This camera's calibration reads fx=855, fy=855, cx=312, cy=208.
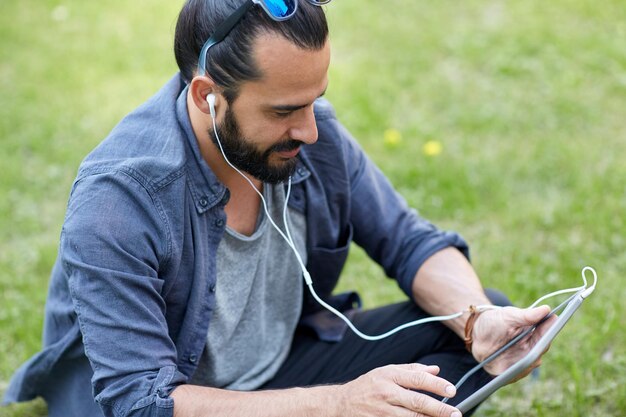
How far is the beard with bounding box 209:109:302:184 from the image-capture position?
2104 mm

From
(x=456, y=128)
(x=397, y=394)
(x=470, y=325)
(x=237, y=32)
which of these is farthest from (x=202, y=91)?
(x=456, y=128)

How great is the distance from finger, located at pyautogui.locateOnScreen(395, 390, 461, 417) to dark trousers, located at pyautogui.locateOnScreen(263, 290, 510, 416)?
0.51 metres

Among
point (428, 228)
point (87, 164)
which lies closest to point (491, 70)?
point (428, 228)

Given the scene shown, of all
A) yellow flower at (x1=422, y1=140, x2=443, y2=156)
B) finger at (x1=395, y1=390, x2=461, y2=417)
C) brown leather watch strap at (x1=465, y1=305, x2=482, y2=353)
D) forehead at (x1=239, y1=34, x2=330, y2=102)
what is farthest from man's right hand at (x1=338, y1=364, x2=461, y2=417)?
yellow flower at (x1=422, y1=140, x2=443, y2=156)

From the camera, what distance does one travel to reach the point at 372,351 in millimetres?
2555

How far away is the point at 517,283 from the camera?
328cm

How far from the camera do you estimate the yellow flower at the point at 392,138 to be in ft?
13.9

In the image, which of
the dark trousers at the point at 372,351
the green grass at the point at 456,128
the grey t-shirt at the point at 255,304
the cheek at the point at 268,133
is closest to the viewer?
the cheek at the point at 268,133

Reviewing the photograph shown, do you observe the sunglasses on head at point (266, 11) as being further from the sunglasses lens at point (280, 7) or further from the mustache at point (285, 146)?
the mustache at point (285, 146)

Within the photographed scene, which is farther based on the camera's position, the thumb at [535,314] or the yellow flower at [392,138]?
the yellow flower at [392,138]

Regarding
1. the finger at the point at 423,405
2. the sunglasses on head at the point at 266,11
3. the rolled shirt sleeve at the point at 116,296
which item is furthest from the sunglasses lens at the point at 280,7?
the finger at the point at 423,405

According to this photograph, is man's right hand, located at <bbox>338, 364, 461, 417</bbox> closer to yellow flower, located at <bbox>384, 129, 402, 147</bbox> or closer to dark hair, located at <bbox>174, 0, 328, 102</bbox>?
dark hair, located at <bbox>174, 0, 328, 102</bbox>

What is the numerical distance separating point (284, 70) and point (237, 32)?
14 centimetres

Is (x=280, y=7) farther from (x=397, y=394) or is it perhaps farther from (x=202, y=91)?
(x=397, y=394)
